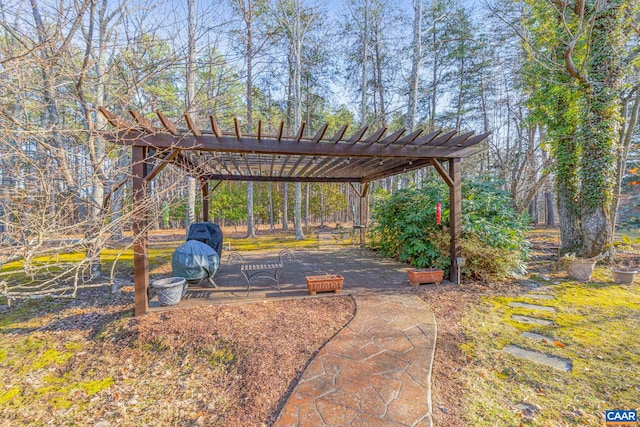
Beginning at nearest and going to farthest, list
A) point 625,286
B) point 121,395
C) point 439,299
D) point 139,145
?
point 121,395, point 139,145, point 439,299, point 625,286

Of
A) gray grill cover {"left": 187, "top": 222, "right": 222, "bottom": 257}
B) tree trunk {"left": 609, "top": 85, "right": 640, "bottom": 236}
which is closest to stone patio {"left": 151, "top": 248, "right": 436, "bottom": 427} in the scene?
gray grill cover {"left": 187, "top": 222, "right": 222, "bottom": 257}

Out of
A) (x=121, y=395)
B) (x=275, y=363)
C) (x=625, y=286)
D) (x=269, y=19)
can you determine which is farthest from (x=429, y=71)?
(x=121, y=395)

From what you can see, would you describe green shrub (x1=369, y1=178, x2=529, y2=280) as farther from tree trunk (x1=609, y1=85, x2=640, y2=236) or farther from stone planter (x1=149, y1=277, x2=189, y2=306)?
stone planter (x1=149, y1=277, x2=189, y2=306)

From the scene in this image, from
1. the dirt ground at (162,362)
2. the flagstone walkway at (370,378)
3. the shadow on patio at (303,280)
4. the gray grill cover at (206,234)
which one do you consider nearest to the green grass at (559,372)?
the flagstone walkway at (370,378)

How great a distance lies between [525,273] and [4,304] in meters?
10.2

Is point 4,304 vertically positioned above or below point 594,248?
below

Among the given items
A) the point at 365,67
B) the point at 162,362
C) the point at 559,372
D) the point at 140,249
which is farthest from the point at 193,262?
the point at 365,67

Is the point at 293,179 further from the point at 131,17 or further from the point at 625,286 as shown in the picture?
the point at 625,286

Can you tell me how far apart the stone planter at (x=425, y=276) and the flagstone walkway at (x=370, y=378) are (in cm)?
131

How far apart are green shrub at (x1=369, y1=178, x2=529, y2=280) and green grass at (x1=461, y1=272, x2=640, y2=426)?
3.71 feet

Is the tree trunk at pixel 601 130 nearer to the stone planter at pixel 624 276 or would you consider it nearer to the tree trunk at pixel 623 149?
the tree trunk at pixel 623 149

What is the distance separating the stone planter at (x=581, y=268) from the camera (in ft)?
16.6

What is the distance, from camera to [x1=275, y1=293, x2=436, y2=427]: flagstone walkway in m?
1.98

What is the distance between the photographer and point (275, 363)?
2.71 metres
